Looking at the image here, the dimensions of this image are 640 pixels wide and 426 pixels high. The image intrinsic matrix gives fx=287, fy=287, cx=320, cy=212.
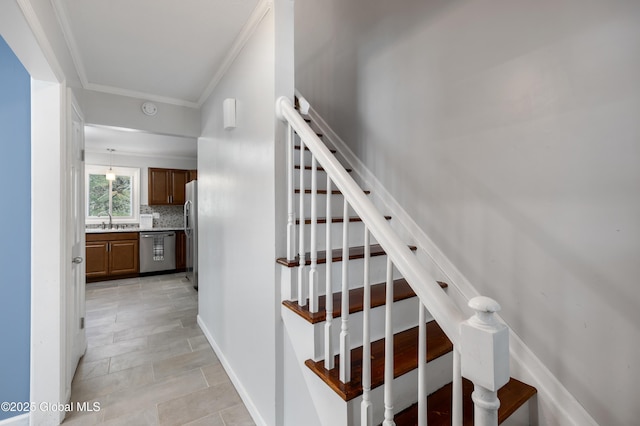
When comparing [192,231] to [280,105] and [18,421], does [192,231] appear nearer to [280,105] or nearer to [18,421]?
[18,421]

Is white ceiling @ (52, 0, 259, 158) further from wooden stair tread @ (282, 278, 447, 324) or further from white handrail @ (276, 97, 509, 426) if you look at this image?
wooden stair tread @ (282, 278, 447, 324)

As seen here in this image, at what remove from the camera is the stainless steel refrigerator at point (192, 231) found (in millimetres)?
4688

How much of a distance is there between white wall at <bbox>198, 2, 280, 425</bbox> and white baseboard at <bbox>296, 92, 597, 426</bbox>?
3.17ft

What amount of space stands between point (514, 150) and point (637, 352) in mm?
930

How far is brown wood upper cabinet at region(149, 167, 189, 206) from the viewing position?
6008mm

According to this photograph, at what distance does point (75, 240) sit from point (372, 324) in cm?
238

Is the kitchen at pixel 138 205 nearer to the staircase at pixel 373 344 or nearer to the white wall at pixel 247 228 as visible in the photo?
the white wall at pixel 247 228

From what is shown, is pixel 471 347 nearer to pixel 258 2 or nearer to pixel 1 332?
pixel 258 2

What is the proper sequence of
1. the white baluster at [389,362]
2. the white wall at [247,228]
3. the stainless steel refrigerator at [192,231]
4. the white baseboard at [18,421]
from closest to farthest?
1. the white baluster at [389,362]
2. the white wall at [247,228]
3. the white baseboard at [18,421]
4. the stainless steel refrigerator at [192,231]

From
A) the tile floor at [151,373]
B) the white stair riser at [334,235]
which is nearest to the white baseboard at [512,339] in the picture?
the white stair riser at [334,235]

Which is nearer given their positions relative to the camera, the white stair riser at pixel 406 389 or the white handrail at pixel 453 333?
the white handrail at pixel 453 333

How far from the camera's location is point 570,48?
122cm

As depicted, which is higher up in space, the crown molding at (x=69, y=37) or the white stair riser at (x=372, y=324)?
the crown molding at (x=69, y=37)

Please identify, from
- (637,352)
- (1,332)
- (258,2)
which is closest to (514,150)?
(637,352)
